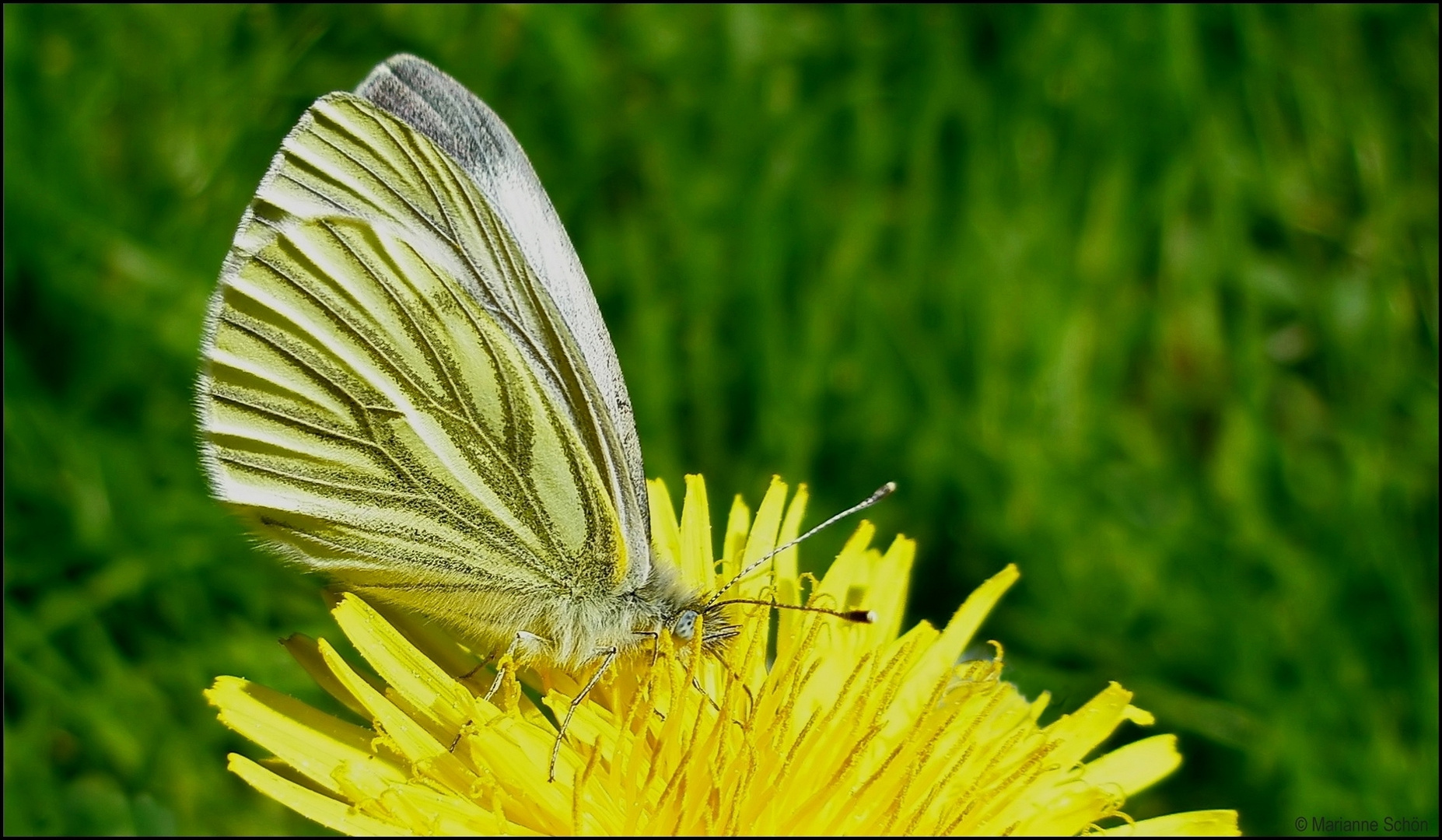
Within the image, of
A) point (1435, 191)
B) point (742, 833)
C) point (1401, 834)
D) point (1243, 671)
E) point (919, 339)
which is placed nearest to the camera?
point (742, 833)

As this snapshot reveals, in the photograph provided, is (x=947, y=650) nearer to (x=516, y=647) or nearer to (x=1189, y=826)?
(x=1189, y=826)

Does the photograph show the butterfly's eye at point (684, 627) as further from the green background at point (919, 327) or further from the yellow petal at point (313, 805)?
the green background at point (919, 327)

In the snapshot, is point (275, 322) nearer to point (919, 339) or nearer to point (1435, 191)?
point (919, 339)

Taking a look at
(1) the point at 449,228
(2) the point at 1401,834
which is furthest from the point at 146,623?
(2) the point at 1401,834

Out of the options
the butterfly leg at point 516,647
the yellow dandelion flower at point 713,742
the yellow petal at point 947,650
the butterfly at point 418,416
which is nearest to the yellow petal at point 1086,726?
the yellow dandelion flower at point 713,742

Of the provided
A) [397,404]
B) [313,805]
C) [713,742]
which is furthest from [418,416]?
[713,742]
